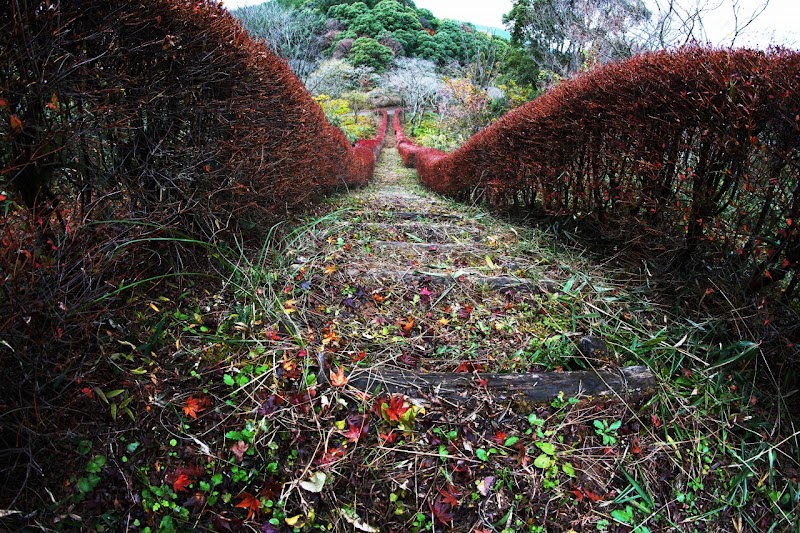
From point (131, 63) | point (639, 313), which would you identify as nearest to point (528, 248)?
point (639, 313)

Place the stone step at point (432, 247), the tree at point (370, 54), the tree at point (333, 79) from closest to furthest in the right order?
the stone step at point (432, 247), the tree at point (333, 79), the tree at point (370, 54)

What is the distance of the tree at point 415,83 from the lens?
983 inches

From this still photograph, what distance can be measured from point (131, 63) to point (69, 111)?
1.29 feet

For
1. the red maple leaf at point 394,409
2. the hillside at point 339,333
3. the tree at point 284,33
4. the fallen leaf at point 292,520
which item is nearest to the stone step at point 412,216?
the hillside at point 339,333

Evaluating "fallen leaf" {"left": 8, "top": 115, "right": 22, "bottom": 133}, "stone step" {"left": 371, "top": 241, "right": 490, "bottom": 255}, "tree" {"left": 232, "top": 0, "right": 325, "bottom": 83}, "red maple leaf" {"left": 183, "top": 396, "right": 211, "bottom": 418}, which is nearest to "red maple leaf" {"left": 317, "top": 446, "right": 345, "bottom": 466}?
"red maple leaf" {"left": 183, "top": 396, "right": 211, "bottom": 418}

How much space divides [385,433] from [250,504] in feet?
1.72

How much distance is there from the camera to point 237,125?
2418mm

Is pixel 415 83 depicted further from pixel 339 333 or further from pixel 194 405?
pixel 194 405

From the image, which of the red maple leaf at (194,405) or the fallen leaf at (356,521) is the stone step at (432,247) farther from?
the fallen leaf at (356,521)

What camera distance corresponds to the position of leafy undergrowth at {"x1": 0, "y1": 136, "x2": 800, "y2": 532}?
135 centimetres

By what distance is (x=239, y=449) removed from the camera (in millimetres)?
1450

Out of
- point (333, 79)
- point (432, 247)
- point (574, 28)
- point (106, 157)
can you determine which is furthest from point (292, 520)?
point (333, 79)

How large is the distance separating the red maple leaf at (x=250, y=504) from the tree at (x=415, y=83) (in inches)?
1005

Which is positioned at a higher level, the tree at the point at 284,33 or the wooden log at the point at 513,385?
the tree at the point at 284,33
